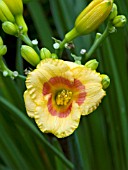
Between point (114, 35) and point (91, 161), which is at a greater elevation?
point (114, 35)

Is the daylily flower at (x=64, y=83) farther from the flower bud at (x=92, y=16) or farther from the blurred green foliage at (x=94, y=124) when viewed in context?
the blurred green foliage at (x=94, y=124)

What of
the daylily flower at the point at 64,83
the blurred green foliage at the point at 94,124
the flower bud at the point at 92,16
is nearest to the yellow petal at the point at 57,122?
the daylily flower at the point at 64,83

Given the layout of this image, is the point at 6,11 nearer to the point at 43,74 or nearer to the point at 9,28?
the point at 9,28

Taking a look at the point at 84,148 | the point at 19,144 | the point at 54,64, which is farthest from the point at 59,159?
the point at 54,64

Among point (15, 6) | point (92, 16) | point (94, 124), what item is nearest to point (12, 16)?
point (15, 6)

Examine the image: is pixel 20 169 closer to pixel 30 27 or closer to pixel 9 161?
pixel 9 161
